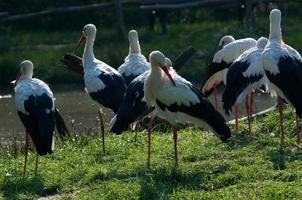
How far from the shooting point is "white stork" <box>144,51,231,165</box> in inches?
363

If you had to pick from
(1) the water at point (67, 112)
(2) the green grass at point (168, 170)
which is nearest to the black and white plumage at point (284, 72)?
(2) the green grass at point (168, 170)

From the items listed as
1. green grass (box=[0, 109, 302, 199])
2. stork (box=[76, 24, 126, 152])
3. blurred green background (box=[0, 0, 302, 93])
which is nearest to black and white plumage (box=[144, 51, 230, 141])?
green grass (box=[0, 109, 302, 199])

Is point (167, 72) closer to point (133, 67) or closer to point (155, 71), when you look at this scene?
point (155, 71)

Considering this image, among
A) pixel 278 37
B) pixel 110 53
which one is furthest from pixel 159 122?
pixel 110 53

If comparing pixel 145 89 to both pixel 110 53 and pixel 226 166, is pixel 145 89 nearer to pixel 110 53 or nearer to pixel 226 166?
pixel 226 166

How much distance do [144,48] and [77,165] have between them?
1101cm

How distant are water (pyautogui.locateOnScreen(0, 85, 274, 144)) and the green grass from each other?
3213 millimetres

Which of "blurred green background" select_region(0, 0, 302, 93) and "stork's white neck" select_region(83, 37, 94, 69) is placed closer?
"stork's white neck" select_region(83, 37, 94, 69)

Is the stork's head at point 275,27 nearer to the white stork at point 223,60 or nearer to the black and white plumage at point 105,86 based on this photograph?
the white stork at point 223,60

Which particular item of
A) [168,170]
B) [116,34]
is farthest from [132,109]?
[116,34]

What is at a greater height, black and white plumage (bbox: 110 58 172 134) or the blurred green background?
black and white plumage (bbox: 110 58 172 134)

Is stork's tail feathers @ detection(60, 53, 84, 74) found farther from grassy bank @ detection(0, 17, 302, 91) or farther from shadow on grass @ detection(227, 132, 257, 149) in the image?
grassy bank @ detection(0, 17, 302, 91)

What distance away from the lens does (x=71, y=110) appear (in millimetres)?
17375

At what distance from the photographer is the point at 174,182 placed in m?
8.62
